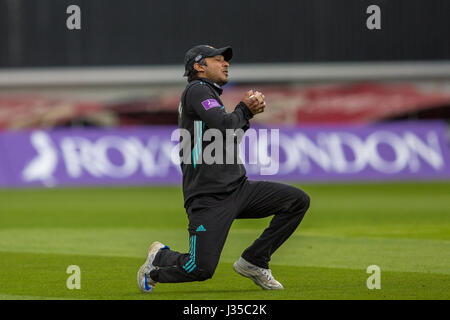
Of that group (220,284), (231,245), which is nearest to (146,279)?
(220,284)

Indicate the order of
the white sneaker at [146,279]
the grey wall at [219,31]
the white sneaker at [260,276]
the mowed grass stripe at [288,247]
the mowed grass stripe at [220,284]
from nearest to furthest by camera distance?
the mowed grass stripe at [220,284] < the white sneaker at [146,279] < the white sneaker at [260,276] < the mowed grass stripe at [288,247] < the grey wall at [219,31]

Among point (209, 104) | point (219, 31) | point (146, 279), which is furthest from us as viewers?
point (219, 31)

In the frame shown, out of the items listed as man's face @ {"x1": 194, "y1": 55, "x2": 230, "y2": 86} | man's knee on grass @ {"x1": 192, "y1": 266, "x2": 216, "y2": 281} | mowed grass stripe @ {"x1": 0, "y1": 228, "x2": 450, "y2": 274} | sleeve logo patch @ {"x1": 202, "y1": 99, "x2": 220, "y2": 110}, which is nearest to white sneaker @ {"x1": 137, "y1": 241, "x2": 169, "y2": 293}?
man's knee on grass @ {"x1": 192, "y1": 266, "x2": 216, "y2": 281}

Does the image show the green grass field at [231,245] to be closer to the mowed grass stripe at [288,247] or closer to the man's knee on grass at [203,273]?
the mowed grass stripe at [288,247]

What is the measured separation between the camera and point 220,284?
9.30 m

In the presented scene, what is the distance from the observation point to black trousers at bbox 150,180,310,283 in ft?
27.7

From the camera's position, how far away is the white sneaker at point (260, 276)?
8.84m

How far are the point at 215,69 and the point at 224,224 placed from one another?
1.43 m

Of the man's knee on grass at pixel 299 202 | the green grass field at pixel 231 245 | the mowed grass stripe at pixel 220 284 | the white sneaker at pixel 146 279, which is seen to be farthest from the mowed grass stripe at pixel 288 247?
the white sneaker at pixel 146 279

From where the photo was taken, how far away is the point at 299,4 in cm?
3441

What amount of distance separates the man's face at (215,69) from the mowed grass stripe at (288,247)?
2940mm

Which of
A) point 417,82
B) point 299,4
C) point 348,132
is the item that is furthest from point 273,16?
point 348,132

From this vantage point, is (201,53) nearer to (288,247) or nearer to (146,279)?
(146,279)
